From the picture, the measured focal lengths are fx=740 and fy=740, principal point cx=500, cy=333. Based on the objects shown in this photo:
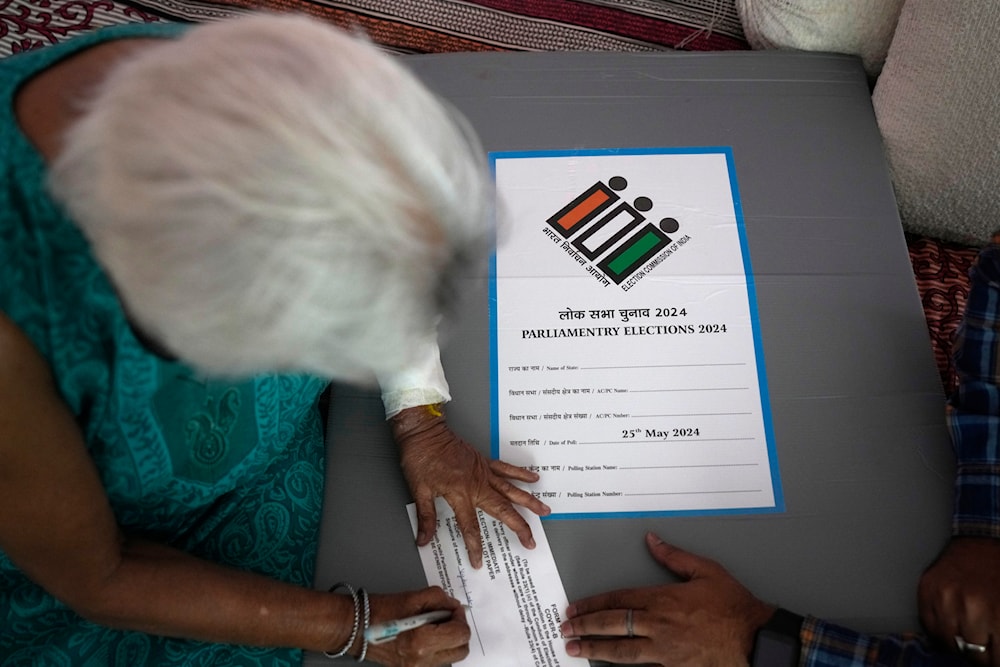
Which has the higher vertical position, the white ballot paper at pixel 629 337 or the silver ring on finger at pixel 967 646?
the white ballot paper at pixel 629 337

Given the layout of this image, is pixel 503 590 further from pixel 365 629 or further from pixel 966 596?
pixel 966 596

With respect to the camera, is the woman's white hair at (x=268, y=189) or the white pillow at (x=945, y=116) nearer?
the woman's white hair at (x=268, y=189)

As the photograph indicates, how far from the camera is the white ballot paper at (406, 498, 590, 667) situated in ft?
2.63

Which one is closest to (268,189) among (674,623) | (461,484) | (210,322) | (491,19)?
(210,322)

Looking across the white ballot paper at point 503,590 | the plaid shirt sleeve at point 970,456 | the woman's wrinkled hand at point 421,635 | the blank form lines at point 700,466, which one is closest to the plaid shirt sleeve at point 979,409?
the plaid shirt sleeve at point 970,456

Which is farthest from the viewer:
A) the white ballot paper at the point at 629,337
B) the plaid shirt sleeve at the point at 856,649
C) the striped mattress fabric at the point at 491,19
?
the striped mattress fabric at the point at 491,19

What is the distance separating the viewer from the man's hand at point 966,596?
2.54 feet

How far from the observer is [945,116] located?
3.57 feet

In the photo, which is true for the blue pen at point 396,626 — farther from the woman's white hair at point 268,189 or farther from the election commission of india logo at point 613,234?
the election commission of india logo at point 613,234

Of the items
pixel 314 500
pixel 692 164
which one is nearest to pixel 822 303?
pixel 692 164

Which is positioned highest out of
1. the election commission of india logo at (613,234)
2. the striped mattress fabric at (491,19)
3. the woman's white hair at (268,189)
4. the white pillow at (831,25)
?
the striped mattress fabric at (491,19)

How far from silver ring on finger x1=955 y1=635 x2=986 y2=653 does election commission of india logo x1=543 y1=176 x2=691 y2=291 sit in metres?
0.55

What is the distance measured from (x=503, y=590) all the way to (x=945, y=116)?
926 millimetres

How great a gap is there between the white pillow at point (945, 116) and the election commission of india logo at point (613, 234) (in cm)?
40
